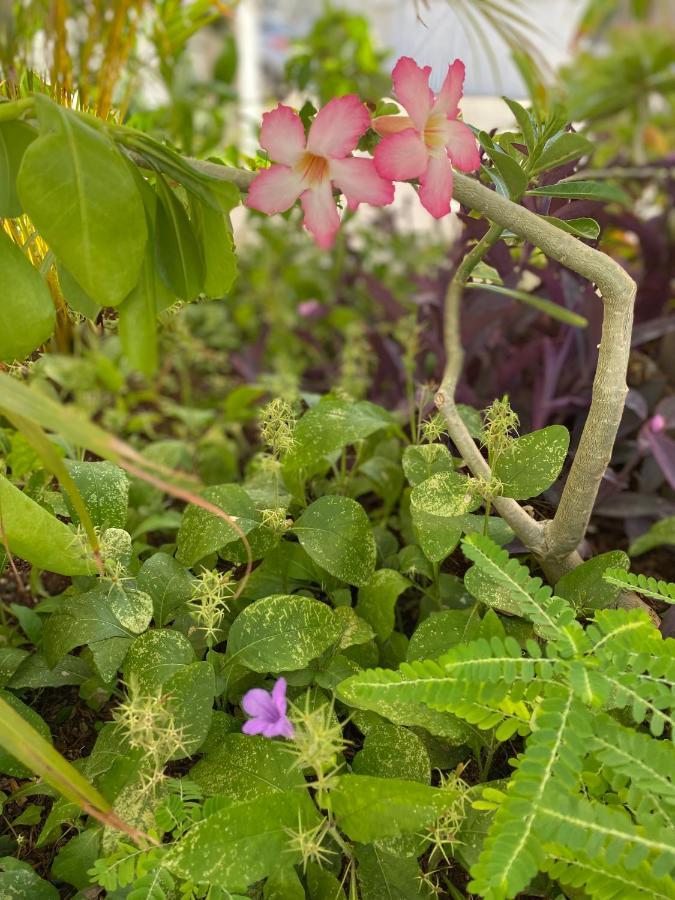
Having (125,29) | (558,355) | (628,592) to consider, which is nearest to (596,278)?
(628,592)

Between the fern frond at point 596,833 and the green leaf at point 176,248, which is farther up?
the green leaf at point 176,248

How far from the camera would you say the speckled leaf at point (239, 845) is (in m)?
0.47

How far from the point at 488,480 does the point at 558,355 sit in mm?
504

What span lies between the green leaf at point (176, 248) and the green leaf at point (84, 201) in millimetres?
62

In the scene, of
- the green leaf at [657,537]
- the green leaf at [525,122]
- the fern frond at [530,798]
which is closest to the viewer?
the fern frond at [530,798]

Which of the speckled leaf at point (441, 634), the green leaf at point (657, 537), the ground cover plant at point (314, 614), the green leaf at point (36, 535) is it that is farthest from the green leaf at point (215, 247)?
the green leaf at point (657, 537)

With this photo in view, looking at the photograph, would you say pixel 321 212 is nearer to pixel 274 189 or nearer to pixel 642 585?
pixel 274 189

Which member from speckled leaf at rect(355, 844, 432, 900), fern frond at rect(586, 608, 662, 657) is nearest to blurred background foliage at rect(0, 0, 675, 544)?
fern frond at rect(586, 608, 662, 657)

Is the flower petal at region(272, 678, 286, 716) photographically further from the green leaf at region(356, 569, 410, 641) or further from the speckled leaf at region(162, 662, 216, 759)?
the green leaf at region(356, 569, 410, 641)

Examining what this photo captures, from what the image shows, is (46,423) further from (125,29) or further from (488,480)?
(125,29)

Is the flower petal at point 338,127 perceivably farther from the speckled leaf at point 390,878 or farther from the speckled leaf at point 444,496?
the speckled leaf at point 390,878

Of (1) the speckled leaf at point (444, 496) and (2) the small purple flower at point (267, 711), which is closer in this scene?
(2) the small purple flower at point (267, 711)

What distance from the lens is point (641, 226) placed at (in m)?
1.30

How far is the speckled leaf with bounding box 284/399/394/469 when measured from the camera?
720 mm
